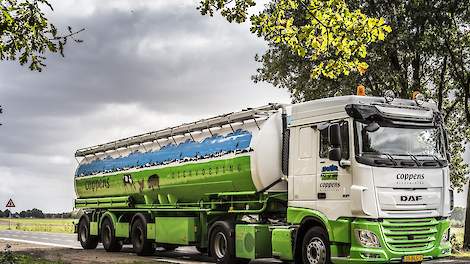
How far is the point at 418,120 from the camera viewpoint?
13930 mm

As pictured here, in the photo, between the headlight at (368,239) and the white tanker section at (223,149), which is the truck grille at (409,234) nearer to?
the headlight at (368,239)

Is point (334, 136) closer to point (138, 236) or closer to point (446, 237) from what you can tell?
point (446, 237)

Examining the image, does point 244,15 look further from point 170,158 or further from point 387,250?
point 170,158

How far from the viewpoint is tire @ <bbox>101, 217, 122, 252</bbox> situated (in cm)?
2369

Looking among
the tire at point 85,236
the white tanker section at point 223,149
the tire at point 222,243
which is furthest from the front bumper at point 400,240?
the tire at point 85,236

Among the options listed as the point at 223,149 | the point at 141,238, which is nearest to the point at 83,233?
the point at 141,238

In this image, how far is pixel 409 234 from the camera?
1340 cm

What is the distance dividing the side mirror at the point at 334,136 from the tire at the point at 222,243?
4.48 m

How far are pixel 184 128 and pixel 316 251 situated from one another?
24.4ft

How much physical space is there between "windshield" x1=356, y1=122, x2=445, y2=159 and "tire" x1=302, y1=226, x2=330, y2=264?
6.57ft

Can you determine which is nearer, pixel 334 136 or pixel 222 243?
pixel 334 136

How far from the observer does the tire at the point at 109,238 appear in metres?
23.7

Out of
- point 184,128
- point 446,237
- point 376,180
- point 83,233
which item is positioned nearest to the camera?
point 376,180

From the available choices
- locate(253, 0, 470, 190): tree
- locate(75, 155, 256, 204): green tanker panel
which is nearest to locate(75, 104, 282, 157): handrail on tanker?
locate(75, 155, 256, 204): green tanker panel
